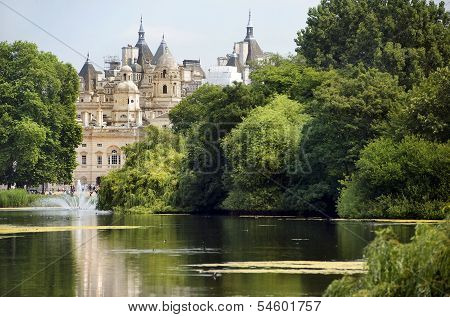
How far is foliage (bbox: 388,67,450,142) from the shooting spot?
4847 centimetres

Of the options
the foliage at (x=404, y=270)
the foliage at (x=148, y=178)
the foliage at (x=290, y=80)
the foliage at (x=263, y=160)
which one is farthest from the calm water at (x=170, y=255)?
the foliage at (x=290, y=80)

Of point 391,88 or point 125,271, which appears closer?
point 125,271

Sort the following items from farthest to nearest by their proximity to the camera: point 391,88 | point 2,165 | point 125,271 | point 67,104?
point 67,104 < point 2,165 < point 391,88 < point 125,271

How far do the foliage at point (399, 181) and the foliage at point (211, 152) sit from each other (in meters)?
11.3

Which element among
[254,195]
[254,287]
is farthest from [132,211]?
[254,287]

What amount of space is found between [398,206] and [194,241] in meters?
11.6

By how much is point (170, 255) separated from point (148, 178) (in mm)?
30753

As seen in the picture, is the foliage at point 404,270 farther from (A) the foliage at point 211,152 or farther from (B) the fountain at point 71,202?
(B) the fountain at point 71,202

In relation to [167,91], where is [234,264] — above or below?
below

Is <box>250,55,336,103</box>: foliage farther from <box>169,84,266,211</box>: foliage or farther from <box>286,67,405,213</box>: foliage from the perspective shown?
<box>286,67,405,213</box>: foliage

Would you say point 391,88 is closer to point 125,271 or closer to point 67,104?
point 125,271

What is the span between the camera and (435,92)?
49.1m
